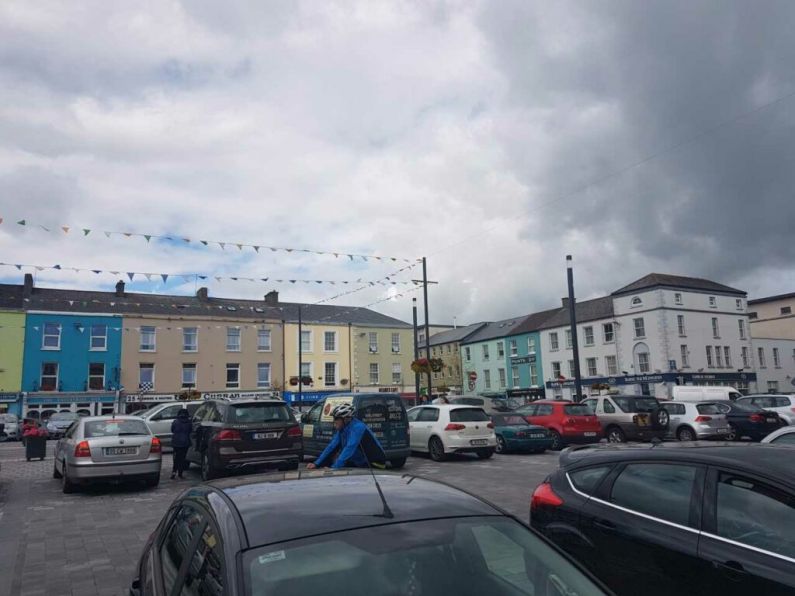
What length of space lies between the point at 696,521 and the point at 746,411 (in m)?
19.2

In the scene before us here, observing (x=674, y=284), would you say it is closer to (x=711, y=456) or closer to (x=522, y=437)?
(x=522, y=437)

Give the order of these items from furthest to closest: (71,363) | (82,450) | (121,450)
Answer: (71,363)
(121,450)
(82,450)

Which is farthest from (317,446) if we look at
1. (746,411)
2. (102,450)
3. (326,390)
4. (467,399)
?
(326,390)

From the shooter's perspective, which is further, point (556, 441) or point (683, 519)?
point (556, 441)

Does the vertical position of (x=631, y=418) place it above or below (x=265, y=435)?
below

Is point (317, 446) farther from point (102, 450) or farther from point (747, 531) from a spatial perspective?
point (747, 531)

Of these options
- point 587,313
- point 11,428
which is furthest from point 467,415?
point 587,313

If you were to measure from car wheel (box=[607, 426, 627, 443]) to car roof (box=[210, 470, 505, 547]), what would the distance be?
1807cm

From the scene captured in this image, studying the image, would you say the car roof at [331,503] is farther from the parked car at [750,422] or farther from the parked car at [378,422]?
the parked car at [750,422]

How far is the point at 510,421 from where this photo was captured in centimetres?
1916

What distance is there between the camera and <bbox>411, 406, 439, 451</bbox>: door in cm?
1691

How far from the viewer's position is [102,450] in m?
11.2

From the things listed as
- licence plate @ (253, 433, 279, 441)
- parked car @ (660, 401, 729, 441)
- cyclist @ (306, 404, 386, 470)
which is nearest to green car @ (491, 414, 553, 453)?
parked car @ (660, 401, 729, 441)

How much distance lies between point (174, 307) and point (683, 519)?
4639 cm
